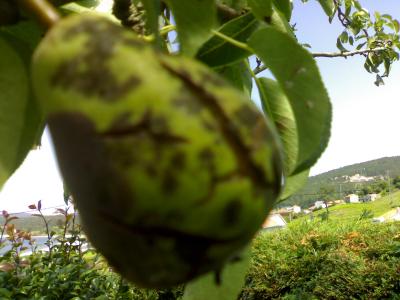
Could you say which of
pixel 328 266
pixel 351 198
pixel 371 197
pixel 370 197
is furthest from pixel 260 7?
pixel 370 197

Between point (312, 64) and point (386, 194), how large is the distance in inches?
2428

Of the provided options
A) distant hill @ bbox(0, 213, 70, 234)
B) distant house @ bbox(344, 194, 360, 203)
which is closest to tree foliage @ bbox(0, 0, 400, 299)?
distant hill @ bbox(0, 213, 70, 234)

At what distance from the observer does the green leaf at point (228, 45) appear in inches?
27.9

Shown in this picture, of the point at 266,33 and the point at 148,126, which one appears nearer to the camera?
the point at 148,126

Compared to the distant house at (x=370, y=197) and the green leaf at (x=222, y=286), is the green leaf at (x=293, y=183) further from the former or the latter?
the distant house at (x=370, y=197)

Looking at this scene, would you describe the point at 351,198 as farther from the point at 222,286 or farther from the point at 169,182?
the point at 169,182

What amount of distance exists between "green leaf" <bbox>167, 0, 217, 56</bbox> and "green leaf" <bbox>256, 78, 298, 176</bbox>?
208 mm

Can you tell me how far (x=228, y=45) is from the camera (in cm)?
74

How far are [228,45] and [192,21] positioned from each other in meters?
0.08

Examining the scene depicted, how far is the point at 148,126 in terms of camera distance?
1.34 ft

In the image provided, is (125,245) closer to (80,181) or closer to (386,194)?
(80,181)

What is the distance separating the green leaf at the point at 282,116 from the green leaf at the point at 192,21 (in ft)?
0.68

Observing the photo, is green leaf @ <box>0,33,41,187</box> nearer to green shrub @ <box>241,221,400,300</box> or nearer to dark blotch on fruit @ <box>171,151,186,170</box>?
dark blotch on fruit @ <box>171,151,186,170</box>

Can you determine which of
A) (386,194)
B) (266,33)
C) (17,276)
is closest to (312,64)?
(266,33)
